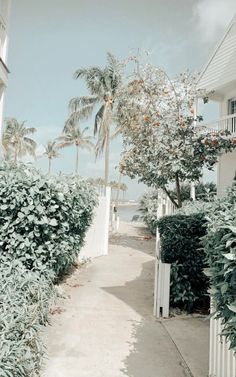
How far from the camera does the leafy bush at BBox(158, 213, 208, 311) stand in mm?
6078

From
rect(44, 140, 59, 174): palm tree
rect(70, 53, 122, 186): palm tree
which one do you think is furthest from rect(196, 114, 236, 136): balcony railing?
rect(44, 140, 59, 174): palm tree

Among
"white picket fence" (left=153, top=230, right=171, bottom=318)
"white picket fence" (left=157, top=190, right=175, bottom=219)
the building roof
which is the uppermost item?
the building roof

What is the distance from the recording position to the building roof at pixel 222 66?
46.5ft

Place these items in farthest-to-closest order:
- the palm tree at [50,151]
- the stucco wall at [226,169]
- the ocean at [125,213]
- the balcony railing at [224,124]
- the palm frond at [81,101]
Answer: the palm tree at [50,151] → the ocean at [125,213] → the palm frond at [81,101] → the stucco wall at [226,169] → the balcony railing at [224,124]

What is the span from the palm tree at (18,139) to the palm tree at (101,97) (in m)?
17.1

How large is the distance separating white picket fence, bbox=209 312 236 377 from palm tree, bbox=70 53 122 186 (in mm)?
16579

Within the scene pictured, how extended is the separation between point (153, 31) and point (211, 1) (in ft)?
8.12

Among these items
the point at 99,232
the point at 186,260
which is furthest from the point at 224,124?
the point at 186,260

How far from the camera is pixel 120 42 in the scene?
11.8 metres

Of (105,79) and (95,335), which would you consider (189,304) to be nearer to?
(95,335)

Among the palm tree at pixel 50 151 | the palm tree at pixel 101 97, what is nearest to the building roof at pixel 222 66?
the palm tree at pixel 101 97

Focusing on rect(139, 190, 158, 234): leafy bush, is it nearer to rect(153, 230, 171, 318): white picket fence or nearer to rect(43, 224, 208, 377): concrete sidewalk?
rect(43, 224, 208, 377): concrete sidewalk

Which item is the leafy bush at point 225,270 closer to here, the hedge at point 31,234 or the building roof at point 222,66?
the hedge at point 31,234

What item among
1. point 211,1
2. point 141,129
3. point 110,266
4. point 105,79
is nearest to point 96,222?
point 110,266
